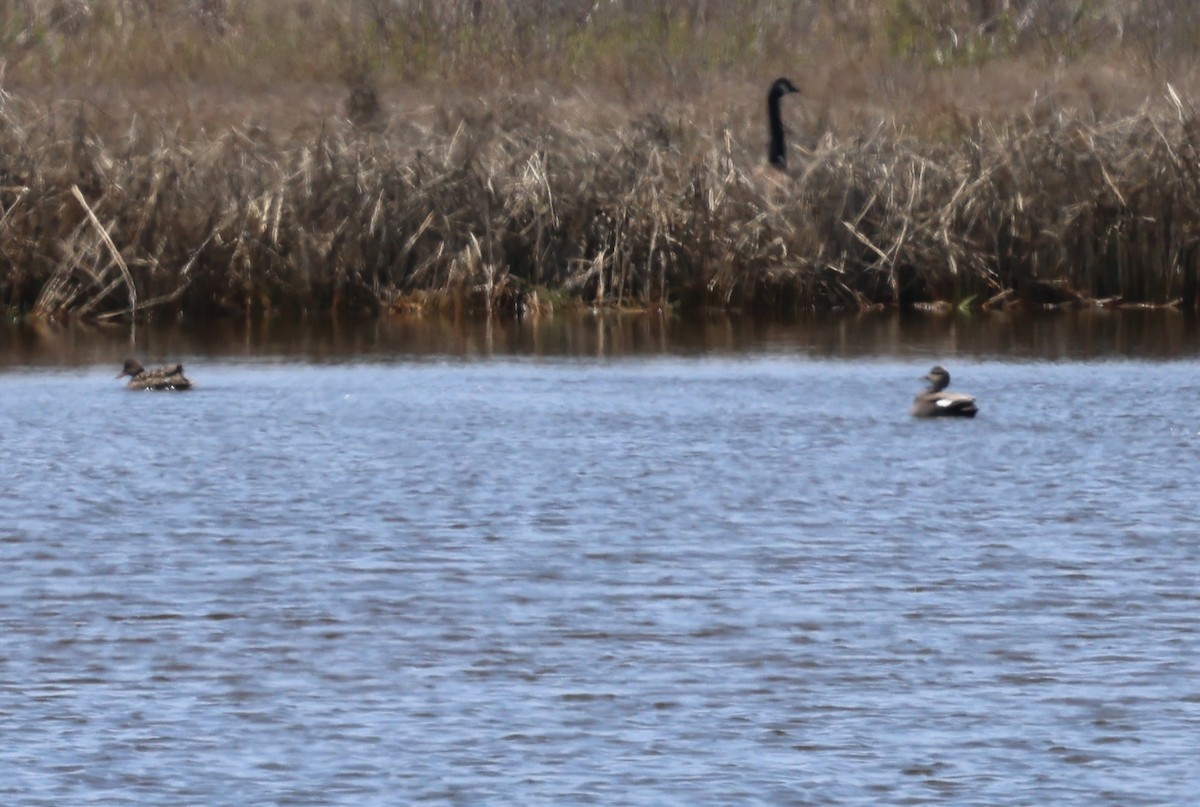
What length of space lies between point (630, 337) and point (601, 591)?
41.2 ft

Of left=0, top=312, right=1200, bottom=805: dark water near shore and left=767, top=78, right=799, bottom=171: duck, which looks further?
left=767, top=78, right=799, bottom=171: duck

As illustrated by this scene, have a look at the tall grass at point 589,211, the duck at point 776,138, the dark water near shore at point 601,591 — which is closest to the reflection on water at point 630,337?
the tall grass at point 589,211

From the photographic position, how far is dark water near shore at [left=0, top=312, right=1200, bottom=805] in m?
7.80

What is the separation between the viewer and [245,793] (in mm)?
7457

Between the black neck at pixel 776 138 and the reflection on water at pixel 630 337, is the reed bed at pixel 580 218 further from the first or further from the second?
the reflection on water at pixel 630 337

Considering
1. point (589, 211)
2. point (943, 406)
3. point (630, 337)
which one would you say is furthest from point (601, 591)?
point (589, 211)

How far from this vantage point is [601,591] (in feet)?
34.8

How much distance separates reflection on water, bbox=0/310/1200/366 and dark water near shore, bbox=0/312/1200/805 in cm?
189

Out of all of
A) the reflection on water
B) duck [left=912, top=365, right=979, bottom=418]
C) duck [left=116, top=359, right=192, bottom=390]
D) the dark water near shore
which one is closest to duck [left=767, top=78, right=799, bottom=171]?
the reflection on water

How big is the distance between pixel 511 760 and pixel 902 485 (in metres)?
6.54

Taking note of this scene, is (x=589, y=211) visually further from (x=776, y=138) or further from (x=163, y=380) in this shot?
(x=163, y=380)

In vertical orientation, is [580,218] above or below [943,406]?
above

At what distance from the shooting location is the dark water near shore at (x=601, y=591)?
25.6ft

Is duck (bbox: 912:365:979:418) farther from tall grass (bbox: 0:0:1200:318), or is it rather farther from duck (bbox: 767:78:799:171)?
duck (bbox: 767:78:799:171)
